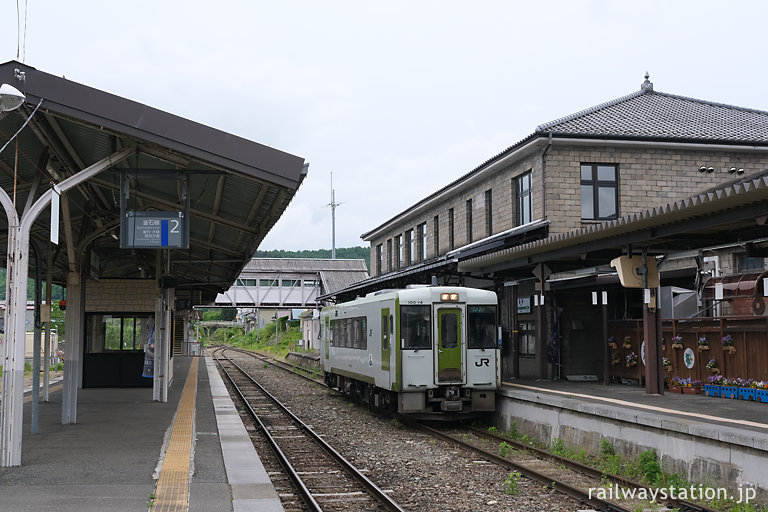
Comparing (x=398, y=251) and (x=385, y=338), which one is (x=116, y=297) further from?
(x=398, y=251)

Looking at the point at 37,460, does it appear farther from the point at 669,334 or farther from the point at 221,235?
the point at 669,334

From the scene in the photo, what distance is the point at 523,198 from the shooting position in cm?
2255

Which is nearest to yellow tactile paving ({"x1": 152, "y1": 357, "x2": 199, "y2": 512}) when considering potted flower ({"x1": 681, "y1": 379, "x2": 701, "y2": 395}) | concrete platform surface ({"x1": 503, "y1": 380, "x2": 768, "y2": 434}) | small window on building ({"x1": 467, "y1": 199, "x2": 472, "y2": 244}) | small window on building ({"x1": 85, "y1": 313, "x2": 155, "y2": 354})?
concrete platform surface ({"x1": 503, "y1": 380, "x2": 768, "y2": 434})

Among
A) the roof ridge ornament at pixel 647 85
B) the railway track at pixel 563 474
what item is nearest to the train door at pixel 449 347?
the railway track at pixel 563 474

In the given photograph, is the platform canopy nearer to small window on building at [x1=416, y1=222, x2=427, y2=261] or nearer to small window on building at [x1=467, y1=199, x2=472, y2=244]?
small window on building at [x1=467, y1=199, x2=472, y2=244]

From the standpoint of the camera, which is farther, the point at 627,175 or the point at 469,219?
the point at 469,219

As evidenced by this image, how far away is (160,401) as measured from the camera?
17.3m

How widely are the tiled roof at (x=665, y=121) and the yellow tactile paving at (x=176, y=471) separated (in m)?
12.3

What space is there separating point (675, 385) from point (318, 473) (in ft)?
24.7

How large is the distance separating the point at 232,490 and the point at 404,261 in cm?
2836

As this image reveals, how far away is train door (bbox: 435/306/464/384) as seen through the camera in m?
14.7

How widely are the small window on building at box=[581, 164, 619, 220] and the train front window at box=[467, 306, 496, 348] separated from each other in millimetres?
7433

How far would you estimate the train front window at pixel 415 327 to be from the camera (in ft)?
48.1

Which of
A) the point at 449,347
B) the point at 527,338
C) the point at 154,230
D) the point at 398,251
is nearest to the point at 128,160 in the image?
the point at 154,230
